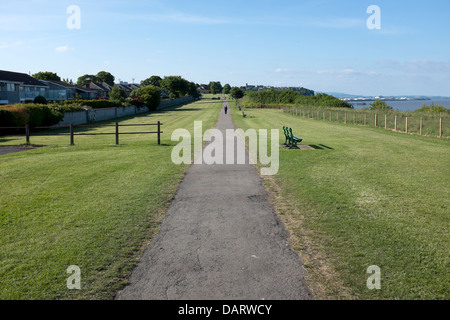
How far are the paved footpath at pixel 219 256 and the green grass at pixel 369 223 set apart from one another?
364 mm

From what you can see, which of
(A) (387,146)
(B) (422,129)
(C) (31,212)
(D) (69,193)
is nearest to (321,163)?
(A) (387,146)

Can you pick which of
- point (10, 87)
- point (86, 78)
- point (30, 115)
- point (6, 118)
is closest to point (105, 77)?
point (86, 78)

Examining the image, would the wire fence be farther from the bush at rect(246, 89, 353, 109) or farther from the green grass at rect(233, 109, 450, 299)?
the bush at rect(246, 89, 353, 109)

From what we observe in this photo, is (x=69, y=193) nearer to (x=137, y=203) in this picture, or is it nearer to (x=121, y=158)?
(x=137, y=203)

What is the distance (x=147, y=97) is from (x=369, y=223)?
69430 mm

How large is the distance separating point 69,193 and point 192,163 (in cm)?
543

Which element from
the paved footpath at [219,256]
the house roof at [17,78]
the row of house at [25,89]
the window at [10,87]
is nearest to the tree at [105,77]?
the row of house at [25,89]

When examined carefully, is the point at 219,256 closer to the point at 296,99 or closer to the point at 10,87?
the point at 10,87

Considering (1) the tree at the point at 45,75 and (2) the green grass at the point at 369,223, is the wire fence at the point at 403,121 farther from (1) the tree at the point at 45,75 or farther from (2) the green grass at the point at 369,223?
(1) the tree at the point at 45,75

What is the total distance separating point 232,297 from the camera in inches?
179

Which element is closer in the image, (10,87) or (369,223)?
(369,223)

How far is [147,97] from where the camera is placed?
72.8 meters

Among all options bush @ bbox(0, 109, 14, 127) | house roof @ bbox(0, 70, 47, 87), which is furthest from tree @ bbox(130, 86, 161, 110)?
bush @ bbox(0, 109, 14, 127)

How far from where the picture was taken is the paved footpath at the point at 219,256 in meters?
4.68
